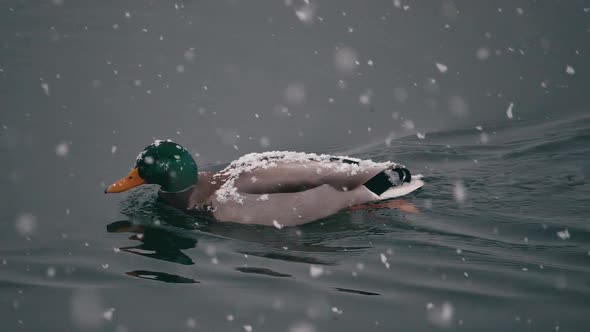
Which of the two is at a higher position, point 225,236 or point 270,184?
point 270,184

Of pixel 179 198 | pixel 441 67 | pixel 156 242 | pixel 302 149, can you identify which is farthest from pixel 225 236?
pixel 441 67

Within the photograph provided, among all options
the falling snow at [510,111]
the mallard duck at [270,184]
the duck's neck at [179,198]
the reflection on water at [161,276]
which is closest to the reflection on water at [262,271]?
the reflection on water at [161,276]

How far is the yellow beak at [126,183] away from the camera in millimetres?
7870

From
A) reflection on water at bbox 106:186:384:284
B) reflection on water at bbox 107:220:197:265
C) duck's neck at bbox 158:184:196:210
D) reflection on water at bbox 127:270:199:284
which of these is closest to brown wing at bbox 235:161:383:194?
reflection on water at bbox 106:186:384:284

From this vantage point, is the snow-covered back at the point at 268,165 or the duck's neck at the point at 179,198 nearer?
the snow-covered back at the point at 268,165

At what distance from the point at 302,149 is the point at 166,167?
239 centimetres

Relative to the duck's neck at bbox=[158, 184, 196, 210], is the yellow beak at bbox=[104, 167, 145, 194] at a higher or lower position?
higher

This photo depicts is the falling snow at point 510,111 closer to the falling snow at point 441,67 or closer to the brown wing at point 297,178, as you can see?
the falling snow at point 441,67

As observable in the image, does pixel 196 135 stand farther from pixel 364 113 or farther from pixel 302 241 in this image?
pixel 302 241

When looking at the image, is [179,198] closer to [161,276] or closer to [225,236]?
[225,236]

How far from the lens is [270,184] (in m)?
7.64

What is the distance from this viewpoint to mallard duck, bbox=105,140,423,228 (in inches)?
301

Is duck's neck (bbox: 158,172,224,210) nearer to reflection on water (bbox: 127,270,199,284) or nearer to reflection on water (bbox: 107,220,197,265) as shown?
reflection on water (bbox: 107,220,197,265)

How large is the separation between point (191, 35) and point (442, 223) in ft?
22.7
